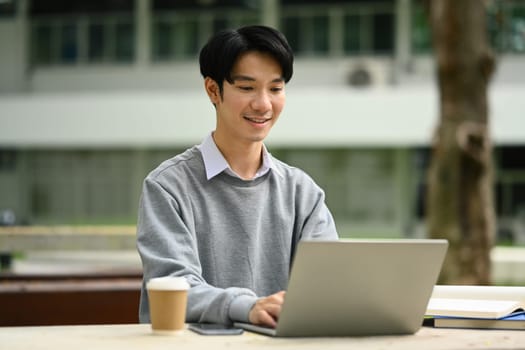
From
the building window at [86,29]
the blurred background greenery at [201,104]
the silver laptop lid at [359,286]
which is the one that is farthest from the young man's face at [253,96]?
the building window at [86,29]

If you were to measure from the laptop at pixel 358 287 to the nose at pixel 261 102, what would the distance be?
0.68 metres

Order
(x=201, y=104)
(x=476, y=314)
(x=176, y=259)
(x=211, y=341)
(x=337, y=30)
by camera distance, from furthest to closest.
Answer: (x=337, y=30), (x=201, y=104), (x=176, y=259), (x=476, y=314), (x=211, y=341)

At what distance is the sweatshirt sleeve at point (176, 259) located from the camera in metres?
2.86

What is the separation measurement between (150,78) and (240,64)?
27.7 m

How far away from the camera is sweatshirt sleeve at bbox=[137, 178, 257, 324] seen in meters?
2.86

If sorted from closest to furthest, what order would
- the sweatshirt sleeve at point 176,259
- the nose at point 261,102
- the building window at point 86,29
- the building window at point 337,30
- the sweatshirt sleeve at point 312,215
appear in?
1. the sweatshirt sleeve at point 176,259
2. the nose at point 261,102
3. the sweatshirt sleeve at point 312,215
4. the building window at point 337,30
5. the building window at point 86,29

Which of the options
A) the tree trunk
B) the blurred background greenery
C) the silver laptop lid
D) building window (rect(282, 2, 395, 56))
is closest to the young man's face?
Result: the silver laptop lid

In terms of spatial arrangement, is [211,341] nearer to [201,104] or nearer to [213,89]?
[213,89]

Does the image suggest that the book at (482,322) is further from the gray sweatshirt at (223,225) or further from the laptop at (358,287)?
the gray sweatshirt at (223,225)

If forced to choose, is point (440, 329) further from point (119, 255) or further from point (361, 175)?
point (361, 175)

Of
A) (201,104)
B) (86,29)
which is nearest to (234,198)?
(201,104)

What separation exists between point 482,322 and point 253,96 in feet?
2.84

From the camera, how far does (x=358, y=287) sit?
8.59ft

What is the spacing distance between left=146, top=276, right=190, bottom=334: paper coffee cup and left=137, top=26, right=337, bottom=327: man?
0.23 m
